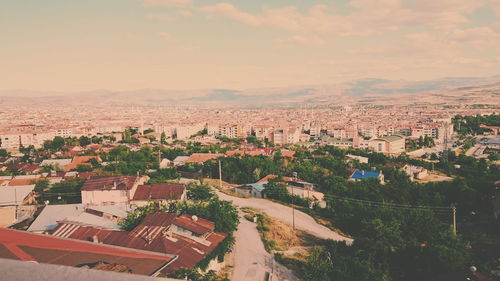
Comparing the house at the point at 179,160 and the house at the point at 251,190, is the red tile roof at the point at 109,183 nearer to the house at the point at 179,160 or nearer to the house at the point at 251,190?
the house at the point at 251,190

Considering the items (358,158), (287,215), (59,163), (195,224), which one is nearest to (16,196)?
(195,224)

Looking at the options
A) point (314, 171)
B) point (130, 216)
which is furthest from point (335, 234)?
point (314, 171)

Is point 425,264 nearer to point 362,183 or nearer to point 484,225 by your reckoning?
point 484,225

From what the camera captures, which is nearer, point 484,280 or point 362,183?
point 484,280

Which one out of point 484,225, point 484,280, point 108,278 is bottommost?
point 484,225

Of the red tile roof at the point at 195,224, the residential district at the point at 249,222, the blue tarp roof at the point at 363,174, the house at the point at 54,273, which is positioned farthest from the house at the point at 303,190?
the house at the point at 54,273

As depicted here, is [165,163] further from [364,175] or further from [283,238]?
[283,238]

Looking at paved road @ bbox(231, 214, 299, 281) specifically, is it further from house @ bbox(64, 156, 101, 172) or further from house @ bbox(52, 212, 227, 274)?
house @ bbox(64, 156, 101, 172)

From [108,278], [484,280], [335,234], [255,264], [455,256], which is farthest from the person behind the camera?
[335,234]
